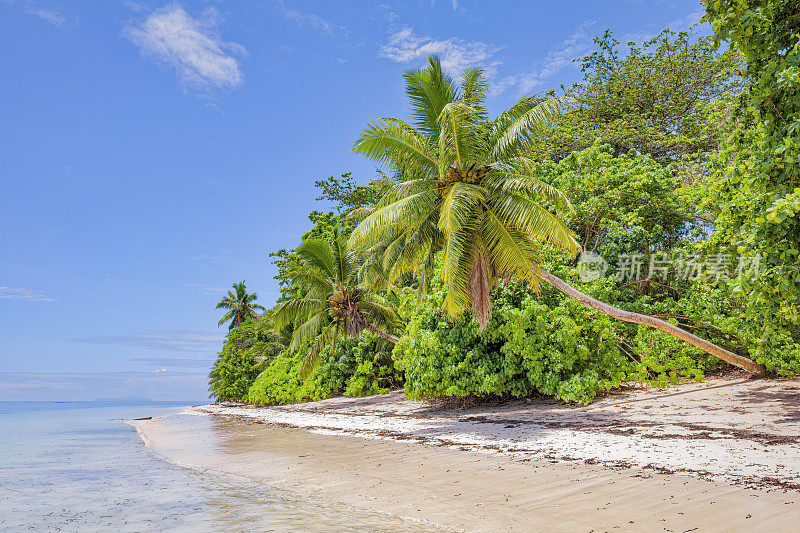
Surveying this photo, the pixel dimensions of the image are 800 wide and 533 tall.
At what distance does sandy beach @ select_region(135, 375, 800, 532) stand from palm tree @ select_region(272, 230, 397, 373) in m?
5.64

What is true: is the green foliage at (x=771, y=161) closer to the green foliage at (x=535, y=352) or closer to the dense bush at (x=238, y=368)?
the green foliage at (x=535, y=352)

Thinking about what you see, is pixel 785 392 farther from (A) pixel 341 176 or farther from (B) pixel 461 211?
(A) pixel 341 176

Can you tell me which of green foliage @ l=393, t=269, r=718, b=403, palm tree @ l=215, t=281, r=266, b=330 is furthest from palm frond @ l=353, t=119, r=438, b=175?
palm tree @ l=215, t=281, r=266, b=330

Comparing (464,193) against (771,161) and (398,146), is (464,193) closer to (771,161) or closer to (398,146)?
(398,146)

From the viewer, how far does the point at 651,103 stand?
80.3 ft

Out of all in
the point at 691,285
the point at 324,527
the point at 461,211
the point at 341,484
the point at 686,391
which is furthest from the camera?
the point at 691,285

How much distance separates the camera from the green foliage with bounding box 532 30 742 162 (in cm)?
2244

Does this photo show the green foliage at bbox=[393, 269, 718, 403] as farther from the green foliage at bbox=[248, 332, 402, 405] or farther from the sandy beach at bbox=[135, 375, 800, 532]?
the green foliage at bbox=[248, 332, 402, 405]

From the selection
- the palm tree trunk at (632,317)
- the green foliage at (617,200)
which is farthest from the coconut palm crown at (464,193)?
the green foliage at (617,200)

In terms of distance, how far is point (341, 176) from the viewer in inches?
1228

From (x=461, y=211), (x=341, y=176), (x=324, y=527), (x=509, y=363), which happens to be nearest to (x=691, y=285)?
(x=509, y=363)

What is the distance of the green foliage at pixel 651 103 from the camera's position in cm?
2244

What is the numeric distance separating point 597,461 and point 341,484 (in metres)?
3.77

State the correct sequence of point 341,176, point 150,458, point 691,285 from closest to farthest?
point 150,458, point 691,285, point 341,176
